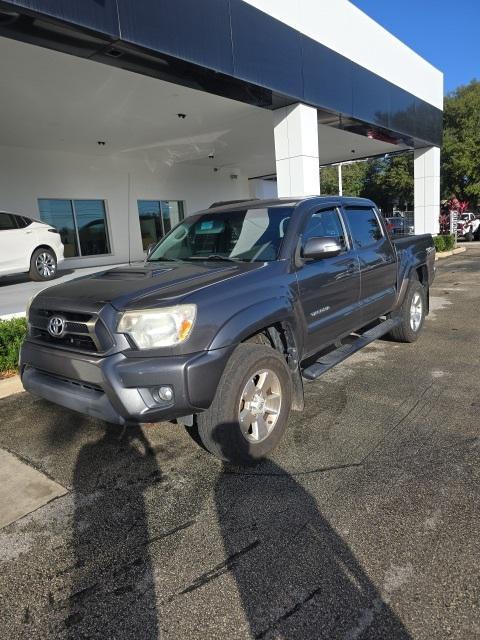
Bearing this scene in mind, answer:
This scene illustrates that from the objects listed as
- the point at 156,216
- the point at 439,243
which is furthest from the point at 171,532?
the point at 439,243

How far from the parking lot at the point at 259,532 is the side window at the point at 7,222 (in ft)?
22.2

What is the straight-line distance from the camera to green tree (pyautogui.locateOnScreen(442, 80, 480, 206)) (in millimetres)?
34344

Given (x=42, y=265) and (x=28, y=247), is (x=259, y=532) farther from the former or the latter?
(x=42, y=265)

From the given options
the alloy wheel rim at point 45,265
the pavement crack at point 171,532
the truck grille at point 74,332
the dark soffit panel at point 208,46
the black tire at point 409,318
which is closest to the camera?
the pavement crack at point 171,532

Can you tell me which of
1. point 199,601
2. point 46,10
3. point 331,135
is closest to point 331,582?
point 199,601

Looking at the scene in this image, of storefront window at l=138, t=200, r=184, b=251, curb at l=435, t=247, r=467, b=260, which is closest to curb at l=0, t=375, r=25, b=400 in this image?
storefront window at l=138, t=200, r=184, b=251

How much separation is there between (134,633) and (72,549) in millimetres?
728

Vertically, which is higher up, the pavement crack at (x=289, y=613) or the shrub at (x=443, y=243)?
the shrub at (x=443, y=243)

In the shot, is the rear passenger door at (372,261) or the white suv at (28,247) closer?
the rear passenger door at (372,261)

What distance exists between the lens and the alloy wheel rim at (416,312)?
19.9 feet

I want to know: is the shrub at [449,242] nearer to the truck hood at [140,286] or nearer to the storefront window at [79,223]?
the storefront window at [79,223]

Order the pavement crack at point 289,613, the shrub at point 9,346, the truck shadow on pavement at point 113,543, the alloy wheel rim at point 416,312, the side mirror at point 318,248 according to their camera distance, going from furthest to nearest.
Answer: the alloy wheel rim at point 416,312, the shrub at point 9,346, the side mirror at point 318,248, the truck shadow on pavement at point 113,543, the pavement crack at point 289,613

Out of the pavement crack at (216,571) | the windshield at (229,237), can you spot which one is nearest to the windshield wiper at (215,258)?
the windshield at (229,237)

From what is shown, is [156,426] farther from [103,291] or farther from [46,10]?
[46,10]
